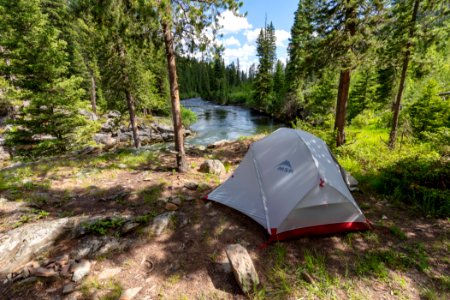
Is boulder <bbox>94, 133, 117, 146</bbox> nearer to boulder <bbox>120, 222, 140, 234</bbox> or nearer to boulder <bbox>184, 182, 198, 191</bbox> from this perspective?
boulder <bbox>184, 182, 198, 191</bbox>

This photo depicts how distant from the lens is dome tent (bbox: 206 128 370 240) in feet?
13.4

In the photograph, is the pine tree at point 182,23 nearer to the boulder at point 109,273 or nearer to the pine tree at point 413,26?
the boulder at point 109,273

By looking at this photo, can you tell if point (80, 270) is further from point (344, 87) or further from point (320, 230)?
point (344, 87)

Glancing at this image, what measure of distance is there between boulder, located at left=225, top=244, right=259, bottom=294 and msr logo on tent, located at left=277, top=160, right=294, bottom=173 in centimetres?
193

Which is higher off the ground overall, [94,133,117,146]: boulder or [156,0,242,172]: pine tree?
[156,0,242,172]: pine tree

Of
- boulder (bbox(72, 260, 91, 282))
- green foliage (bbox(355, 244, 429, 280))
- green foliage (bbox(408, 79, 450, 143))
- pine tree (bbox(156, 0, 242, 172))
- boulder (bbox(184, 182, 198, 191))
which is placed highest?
pine tree (bbox(156, 0, 242, 172))

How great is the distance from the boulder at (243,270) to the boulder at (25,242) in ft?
10.4

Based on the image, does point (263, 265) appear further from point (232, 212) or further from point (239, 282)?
point (232, 212)

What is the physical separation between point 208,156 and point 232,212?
530 centimetres

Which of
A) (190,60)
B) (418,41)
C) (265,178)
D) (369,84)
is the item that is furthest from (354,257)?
(369,84)

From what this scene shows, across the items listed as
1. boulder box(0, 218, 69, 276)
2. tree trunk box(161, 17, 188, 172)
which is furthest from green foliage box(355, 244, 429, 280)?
tree trunk box(161, 17, 188, 172)

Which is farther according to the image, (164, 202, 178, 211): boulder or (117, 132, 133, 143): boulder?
(117, 132, 133, 143): boulder

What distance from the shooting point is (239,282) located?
3.07m

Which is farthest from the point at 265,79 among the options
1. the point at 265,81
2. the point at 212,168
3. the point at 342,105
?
the point at 212,168
